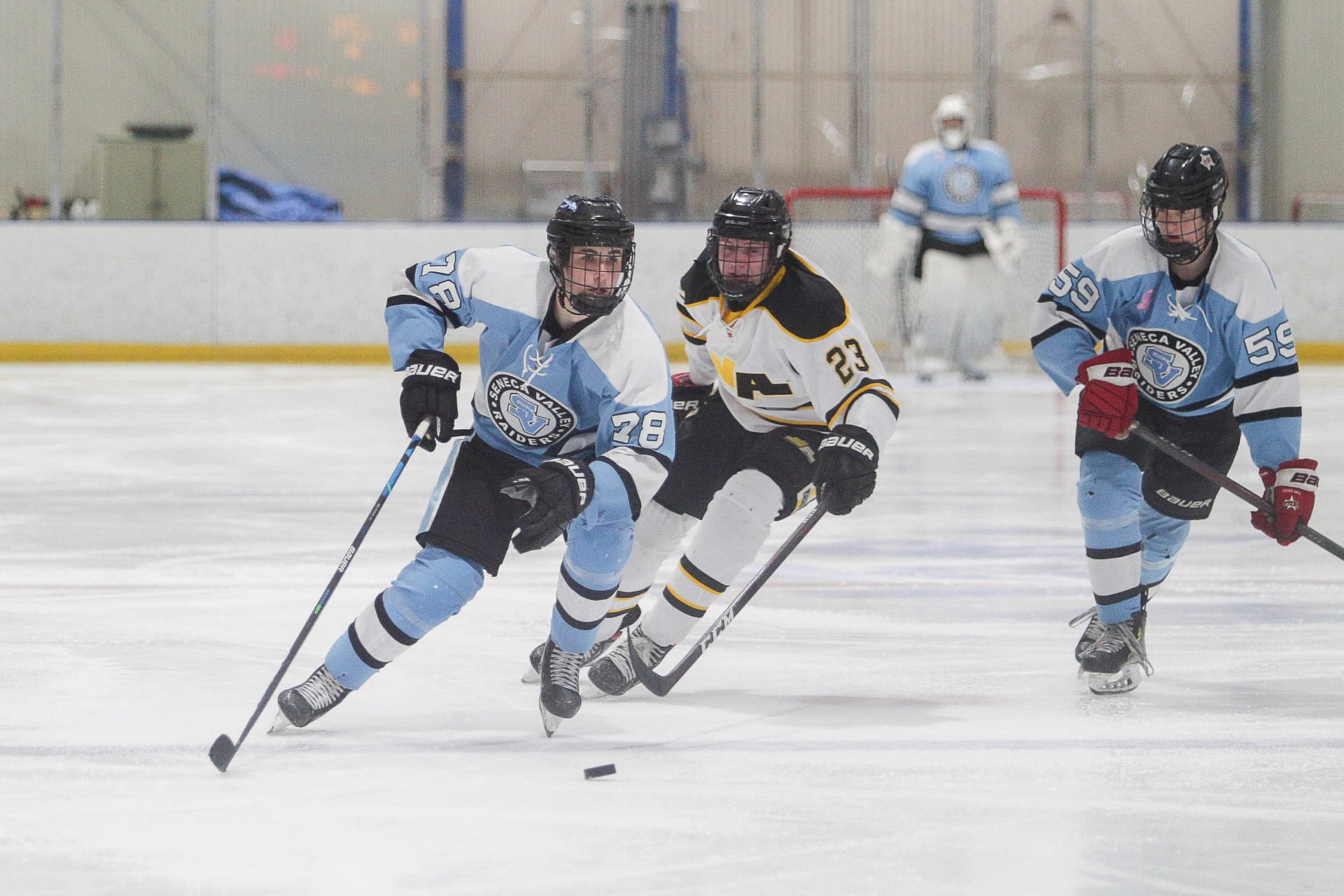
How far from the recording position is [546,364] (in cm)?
262

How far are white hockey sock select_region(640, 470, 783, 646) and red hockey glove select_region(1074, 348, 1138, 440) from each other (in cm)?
54

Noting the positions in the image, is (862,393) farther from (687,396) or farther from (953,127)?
(953,127)

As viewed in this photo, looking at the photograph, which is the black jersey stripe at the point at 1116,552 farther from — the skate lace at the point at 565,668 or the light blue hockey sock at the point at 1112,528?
the skate lace at the point at 565,668

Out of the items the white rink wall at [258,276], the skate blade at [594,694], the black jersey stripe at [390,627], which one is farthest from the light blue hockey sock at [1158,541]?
the white rink wall at [258,276]

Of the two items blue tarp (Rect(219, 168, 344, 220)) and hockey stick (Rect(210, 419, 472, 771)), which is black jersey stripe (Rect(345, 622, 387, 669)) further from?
blue tarp (Rect(219, 168, 344, 220))

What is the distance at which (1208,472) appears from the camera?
9.73ft

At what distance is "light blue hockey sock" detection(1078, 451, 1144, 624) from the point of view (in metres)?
2.97

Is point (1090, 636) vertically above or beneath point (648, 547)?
beneath

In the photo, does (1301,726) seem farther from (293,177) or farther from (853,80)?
(293,177)

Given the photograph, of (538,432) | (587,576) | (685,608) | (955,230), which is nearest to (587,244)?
(538,432)

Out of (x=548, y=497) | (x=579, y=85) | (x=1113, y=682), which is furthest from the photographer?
(x=579, y=85)

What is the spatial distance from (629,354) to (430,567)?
1.43 feet

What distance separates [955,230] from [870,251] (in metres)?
1.35

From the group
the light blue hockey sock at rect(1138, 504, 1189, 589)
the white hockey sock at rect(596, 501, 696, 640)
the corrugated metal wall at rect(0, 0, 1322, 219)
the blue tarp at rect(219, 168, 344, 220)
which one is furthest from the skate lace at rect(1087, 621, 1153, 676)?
the blue tarp at rect(219, 168, 344, 220)
